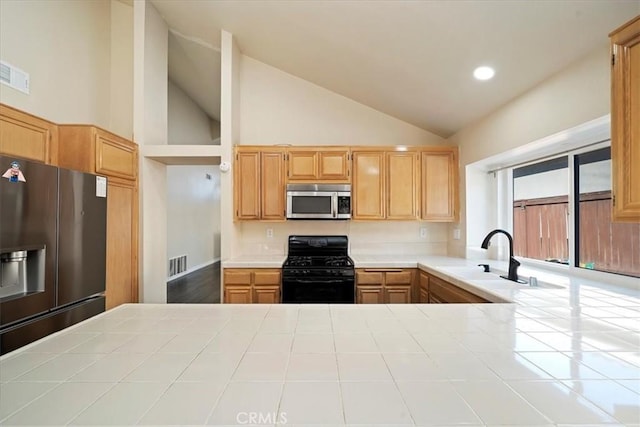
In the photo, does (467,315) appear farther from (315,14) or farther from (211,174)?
(211,174)

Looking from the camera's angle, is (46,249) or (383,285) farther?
(383,285)

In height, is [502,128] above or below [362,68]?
below

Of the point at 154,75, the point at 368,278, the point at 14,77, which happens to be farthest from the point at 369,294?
the point at 14,77

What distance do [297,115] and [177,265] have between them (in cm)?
370

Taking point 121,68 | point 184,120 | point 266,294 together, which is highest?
point 184,120

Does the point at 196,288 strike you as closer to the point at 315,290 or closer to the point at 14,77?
the point at 315,290

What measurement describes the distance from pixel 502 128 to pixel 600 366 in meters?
2.20

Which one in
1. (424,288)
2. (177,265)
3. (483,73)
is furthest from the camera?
(177,265)

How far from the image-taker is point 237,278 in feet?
9.48

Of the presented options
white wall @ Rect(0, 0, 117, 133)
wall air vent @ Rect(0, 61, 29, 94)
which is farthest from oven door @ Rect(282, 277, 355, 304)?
wall air vent @ Rect(0, 61, 29, 94)

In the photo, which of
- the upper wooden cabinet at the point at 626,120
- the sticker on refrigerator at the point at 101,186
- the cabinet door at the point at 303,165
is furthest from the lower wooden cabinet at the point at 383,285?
the sticker on refrigerator at the point at 101,186

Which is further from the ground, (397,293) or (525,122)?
(525,122)

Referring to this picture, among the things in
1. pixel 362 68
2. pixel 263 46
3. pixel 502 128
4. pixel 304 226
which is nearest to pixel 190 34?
pixel 263 46

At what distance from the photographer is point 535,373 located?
776mm
